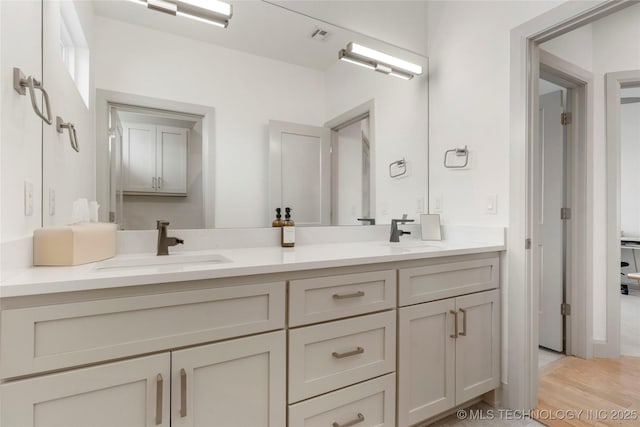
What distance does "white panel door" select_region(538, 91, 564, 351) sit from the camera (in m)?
2.49

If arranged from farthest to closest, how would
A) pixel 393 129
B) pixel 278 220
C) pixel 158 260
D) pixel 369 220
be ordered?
1. pixel 393 129
2. pixel 369 220
3. pixel 278 220
4. pixel 158 260

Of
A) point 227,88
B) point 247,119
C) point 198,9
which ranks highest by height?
point 198,9

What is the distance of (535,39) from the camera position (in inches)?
69.0

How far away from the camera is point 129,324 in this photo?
0.91 metres

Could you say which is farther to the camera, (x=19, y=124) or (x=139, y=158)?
(x=139, y=158)

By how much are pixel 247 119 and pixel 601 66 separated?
267 cm

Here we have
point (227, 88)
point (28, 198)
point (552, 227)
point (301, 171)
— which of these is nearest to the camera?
point (28, 198)

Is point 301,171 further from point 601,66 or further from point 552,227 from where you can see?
point 601,66

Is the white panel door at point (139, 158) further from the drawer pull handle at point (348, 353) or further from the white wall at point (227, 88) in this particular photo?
the drawer pull handle at point (348, 353)

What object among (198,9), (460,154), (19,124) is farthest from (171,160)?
(460,154)

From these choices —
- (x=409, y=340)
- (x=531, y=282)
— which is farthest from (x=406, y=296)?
(x=531, y=282)

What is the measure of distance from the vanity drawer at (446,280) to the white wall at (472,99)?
32cm

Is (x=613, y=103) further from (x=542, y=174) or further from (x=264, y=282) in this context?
(x=264, y=282)

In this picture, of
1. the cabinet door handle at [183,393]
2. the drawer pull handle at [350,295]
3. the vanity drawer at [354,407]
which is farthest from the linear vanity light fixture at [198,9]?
the vanity drawer at [354,407]
